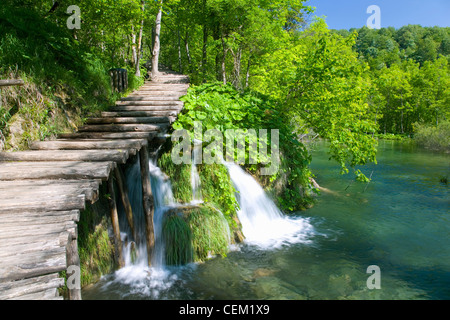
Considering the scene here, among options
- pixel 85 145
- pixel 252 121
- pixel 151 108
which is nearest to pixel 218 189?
pixel 252 121

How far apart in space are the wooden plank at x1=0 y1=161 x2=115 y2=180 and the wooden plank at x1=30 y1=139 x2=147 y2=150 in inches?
32.9

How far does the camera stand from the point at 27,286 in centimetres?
258

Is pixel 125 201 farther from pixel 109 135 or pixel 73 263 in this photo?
pixel 73 263

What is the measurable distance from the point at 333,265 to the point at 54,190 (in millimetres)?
5861

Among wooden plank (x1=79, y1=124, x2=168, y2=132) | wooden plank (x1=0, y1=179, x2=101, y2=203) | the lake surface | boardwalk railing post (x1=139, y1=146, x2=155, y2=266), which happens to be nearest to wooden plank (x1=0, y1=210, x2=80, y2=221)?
wooden plank (x1=0, y1=179, x2=101, y2=203)

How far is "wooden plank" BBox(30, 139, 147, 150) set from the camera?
554 cm

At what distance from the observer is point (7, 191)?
3.87m

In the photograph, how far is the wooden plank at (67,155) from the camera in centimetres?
493

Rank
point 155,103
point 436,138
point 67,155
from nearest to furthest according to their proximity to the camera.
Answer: point 67,155, point 155,103, point 436,138

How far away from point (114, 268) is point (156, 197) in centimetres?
187

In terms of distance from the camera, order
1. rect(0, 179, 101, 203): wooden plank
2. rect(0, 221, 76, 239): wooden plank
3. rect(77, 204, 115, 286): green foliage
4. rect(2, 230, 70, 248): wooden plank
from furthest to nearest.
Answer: rect(77, 204, 115, 286): green foliage
rect(0, 179, 101, 203): wooden plank
rect(0, 221, 76, 239): wooden plank
rect(2, 230, 70, 248): wooden plank

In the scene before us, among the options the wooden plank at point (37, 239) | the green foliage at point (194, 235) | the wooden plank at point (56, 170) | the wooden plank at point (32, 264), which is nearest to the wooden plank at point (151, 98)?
the green foliage at point (194, 235)

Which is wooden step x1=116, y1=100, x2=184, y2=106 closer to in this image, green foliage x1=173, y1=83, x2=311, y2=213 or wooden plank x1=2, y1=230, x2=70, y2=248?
green foliage x1=173, y1=83, x2=311, y2=213

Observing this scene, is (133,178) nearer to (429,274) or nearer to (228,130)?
(228,130)
